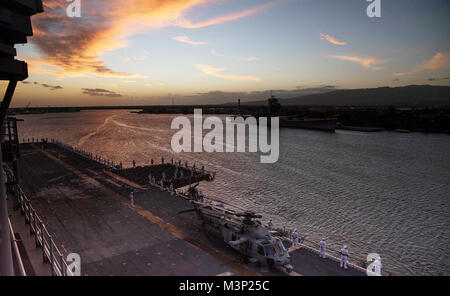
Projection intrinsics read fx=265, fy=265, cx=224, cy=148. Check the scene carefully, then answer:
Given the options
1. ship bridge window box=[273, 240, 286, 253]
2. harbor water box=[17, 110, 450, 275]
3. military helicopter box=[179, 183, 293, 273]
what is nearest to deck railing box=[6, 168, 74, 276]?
military helicopter box=[179, 183, 293, 273]

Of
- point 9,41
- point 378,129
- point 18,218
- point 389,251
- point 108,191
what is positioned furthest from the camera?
point 378,129

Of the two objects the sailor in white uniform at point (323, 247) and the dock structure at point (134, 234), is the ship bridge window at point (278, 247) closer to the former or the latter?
the dock structure at point (134, 234)

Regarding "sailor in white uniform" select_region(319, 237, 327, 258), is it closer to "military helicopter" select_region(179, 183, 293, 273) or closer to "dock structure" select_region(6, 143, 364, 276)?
"dock structure" select_region(6, 143, 364, 276)

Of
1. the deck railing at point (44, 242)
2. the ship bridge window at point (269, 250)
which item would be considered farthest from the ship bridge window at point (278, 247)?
the deck railing at point (44, 242)

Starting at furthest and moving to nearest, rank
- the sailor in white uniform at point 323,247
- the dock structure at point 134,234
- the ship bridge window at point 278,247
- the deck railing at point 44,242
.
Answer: the sailor in white uniform at point 323,247 → the dock structure at point 134,234 → the ship bridge window at point 278,247 → the deck railing at point 44,242

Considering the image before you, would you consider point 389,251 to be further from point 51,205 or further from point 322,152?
point 322,152

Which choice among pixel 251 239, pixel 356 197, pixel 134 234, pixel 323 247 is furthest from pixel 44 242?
pixel 356 197

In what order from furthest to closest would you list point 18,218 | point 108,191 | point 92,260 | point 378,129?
point 378,129, point 108,191, point 18,218, point 92,260

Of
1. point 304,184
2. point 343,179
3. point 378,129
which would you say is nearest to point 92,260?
point 304,184
